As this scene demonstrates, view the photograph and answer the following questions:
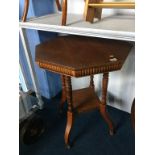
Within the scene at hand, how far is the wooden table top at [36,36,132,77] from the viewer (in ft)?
2.75

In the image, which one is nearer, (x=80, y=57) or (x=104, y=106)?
(x=80, y=57)

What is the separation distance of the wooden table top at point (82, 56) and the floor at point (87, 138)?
642mm

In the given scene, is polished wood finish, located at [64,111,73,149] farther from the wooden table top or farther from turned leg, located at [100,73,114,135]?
the wooden table top

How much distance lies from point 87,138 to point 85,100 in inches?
10.8

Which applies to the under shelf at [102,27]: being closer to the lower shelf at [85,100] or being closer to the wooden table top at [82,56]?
the wooden table top at [82,56]

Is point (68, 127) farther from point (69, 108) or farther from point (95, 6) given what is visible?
point (95, 6)

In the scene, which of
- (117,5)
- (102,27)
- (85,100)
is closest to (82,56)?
(102,27)

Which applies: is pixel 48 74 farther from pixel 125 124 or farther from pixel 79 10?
pixel 125 124

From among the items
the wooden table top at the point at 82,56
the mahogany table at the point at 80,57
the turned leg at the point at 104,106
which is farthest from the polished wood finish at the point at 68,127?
the wooden table top at the point at 82,56

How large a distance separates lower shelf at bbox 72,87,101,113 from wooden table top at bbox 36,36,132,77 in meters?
0.44

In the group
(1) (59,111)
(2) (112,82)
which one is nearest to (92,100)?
(2) (112,82)

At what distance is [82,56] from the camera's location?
911 millimetres
